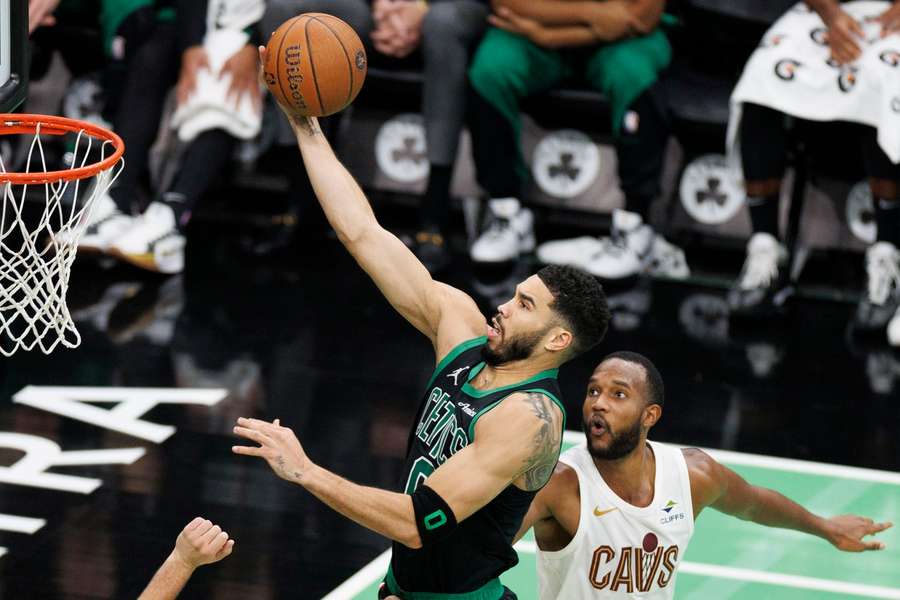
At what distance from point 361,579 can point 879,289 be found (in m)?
3.50

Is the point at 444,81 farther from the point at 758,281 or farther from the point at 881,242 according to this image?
the point at 881,242

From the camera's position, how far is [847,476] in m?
5.88

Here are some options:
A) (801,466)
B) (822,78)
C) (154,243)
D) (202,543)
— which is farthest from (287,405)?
(822,78)

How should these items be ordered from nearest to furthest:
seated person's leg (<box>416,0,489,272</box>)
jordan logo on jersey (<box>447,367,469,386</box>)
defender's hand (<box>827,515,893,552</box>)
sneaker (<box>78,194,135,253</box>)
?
jordan logo on jersey (<box>447,367,469,386</box>) → defender's hand (<box>827,515,893,552</box>) → sneaker (<box>78,194,135,253</box>) → seated person's leg (<box>416,0,489,272</box>)

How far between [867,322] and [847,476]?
161 centimetres

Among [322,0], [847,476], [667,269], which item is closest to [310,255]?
[322,0]

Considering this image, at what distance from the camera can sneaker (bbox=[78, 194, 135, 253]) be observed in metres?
7.59

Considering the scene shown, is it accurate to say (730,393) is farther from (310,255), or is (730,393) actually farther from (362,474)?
(310,255)

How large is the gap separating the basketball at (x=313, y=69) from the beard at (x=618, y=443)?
1.16 meters

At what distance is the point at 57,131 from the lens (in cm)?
459

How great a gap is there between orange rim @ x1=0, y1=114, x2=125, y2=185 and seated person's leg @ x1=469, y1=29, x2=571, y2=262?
11.4 ft

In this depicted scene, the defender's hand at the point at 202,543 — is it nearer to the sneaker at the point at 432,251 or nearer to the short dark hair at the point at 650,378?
the short dark hair at the point at 650,378

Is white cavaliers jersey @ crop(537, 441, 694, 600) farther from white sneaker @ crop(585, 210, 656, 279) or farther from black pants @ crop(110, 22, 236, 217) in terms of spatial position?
black pants @ crop(110, 22, 236, 217)

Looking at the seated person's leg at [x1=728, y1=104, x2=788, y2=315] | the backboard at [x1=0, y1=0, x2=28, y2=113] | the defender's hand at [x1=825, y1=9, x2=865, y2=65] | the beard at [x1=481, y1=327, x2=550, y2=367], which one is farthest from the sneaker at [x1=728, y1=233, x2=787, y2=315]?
the backboard at [x1=0, y1=0, x2=28, y2=113]
